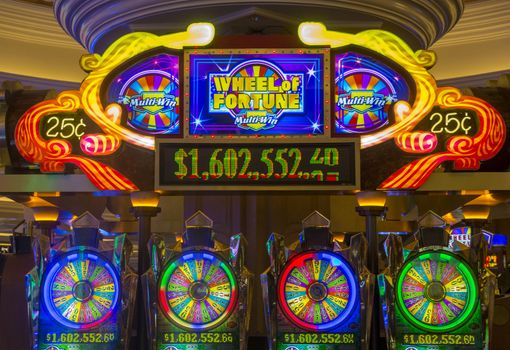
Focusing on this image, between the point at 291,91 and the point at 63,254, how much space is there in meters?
1.52

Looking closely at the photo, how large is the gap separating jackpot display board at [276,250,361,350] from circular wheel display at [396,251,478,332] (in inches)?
10.6

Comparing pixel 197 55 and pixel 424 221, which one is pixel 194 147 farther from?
pixel 424 221

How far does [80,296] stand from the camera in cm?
416

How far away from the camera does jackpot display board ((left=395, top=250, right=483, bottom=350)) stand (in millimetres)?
4109

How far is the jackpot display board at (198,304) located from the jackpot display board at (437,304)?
87cm

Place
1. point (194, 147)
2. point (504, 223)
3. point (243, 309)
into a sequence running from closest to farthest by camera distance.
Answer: point (243, 309) < point (194, 147) < point (504, 223)

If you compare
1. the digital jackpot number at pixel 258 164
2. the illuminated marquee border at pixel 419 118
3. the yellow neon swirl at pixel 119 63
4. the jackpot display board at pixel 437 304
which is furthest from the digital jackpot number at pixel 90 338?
the illuminated marquee border at pixel 419 118

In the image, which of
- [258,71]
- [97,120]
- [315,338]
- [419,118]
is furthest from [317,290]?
[97,120]

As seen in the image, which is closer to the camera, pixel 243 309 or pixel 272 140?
pixel 243 309

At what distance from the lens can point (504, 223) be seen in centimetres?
1155

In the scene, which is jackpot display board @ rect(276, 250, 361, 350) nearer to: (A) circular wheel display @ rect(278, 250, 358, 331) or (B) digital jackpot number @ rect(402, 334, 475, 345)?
(A) circular wheel display @ rect(278, 250, 358, 331)

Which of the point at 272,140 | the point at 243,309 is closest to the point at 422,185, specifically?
the point at 272,140

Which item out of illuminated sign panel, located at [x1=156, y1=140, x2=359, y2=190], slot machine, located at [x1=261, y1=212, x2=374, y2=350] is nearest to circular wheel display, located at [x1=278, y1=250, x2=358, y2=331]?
slot machine, located at [x1=261, y1=212, x2=374, y2=350]

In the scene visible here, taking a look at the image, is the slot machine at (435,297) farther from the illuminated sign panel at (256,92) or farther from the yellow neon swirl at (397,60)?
the illuminated sign panel at (256,92)
